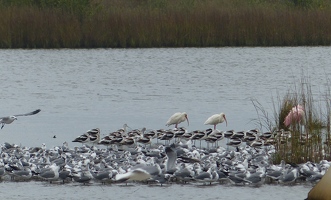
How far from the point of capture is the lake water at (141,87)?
55.3ft

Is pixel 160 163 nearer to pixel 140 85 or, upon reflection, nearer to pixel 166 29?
pixel 140 85

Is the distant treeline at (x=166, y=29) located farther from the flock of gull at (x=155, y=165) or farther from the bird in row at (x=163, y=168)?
the bird in row at (x=163, y=168)

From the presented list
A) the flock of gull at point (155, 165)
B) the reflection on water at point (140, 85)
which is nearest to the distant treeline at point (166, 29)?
the reflection on water at point (140, 85)

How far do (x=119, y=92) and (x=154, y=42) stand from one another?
913cm

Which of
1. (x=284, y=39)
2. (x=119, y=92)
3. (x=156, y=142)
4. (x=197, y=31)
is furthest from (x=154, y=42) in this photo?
(x=156, y=142)

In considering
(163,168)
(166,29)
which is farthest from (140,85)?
(163,168)

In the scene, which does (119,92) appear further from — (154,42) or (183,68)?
(154,42)

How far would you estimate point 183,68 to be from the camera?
3066 cm

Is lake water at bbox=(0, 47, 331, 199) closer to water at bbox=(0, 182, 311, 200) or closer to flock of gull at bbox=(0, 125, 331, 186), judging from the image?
water at bbox=(0, 182, 311, 200)

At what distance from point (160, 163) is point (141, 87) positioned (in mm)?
13197

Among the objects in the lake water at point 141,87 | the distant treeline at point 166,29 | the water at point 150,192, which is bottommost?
the water at point 150,192

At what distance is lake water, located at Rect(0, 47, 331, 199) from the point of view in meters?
16.8

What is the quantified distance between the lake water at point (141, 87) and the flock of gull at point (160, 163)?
0.70 ft

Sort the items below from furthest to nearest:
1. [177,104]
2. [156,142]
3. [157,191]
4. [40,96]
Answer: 1. [40,96]
2. [177,104]
3. [156,142]
4. [157,191]
